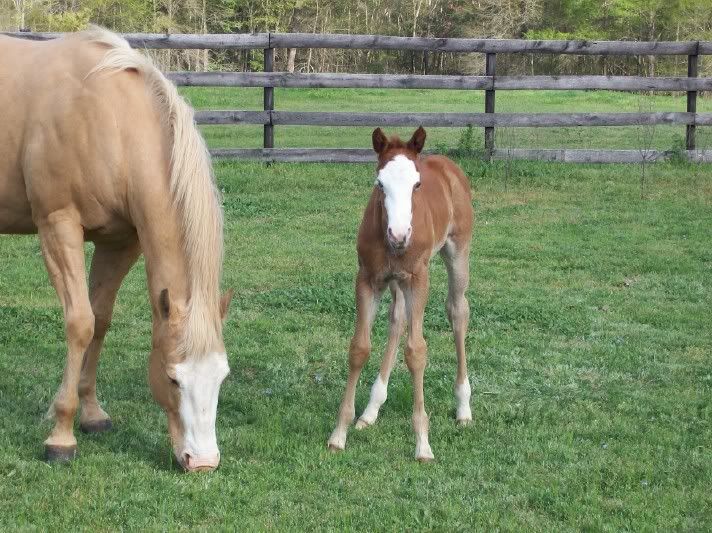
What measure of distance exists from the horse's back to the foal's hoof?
1090mm

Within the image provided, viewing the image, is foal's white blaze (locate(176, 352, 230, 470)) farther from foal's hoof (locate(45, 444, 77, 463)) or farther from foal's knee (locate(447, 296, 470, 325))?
foal's knee (locate(447, 296, 470, 325))

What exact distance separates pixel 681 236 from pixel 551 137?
7694 mm

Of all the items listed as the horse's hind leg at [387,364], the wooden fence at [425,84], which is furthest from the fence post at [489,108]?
the horse's hind leg at [387,364]

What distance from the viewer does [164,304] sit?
4.73 metres

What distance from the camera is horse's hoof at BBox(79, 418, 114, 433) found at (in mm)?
5430

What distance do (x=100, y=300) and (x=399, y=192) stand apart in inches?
71.5

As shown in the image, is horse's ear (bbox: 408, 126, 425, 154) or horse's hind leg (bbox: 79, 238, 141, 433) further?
horse's hind leg (bbox: 79, 238, 141, 433)

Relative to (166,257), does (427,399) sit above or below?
below

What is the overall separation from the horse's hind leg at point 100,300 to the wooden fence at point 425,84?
23.8 ft

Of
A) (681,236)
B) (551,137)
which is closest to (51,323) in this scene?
(681,236)

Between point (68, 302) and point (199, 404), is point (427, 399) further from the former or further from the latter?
point (68, 302)

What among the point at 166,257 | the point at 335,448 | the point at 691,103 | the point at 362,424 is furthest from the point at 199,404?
the point at 691,103

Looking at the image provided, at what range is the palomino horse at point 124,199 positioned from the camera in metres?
4.72

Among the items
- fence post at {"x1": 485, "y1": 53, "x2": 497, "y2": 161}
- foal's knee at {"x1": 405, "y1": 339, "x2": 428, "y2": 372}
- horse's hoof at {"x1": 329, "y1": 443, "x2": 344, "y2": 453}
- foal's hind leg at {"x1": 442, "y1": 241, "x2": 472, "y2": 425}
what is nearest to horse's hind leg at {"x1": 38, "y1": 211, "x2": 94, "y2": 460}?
horse's hoof at {"x1": 329, "y1": 443, "x2": 344, "y2": 453}
